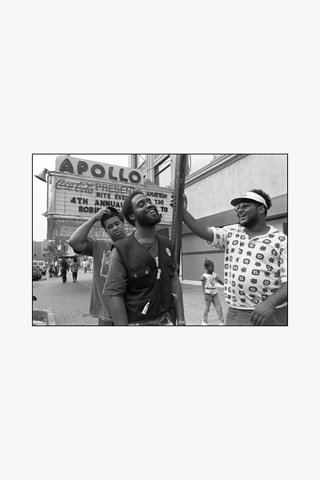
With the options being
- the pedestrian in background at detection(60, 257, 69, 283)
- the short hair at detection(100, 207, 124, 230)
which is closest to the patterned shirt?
the short hair at detection(100, 207, 124, 230)

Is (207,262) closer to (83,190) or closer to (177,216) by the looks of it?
(177,216)

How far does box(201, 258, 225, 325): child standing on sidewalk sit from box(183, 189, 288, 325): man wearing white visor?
415 mm

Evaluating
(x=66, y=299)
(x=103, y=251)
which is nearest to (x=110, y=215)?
Answer: (x=103, y=251)

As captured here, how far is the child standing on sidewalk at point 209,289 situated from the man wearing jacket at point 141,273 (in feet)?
2.22

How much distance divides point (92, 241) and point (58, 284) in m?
0.85

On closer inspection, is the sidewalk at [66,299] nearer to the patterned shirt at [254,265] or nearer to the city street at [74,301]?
the city street at [74,301]

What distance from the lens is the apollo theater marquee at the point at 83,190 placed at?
2.78 meters

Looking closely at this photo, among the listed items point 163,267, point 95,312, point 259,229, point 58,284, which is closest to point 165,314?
point 163,267

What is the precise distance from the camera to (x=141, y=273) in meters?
2.15

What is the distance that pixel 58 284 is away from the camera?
2838 mm

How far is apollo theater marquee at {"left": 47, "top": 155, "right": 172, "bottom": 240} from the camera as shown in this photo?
2775 mm

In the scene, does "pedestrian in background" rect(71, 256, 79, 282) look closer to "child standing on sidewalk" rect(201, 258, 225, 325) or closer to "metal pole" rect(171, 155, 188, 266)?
"metal pole" rect(171, 155, 188, 266)
